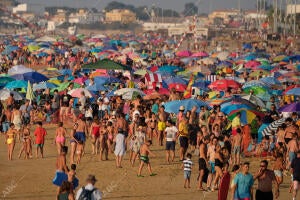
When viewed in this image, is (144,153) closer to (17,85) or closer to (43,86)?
(17,85)

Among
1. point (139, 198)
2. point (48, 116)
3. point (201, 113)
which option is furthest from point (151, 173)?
point (48, 116)

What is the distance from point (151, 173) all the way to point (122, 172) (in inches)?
26.1

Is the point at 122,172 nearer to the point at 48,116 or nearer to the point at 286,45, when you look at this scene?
the point at 48,116

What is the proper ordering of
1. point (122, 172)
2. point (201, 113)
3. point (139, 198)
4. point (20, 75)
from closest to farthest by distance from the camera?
point (139, 198), point (122, 172), point (201, 113), point (20, 75)

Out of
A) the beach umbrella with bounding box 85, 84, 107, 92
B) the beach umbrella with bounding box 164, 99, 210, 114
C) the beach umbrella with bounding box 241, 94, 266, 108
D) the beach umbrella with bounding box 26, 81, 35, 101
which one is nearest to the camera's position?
the beach umbrella with bounding box 164, 99, 210, 114

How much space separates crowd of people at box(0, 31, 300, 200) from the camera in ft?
48.8

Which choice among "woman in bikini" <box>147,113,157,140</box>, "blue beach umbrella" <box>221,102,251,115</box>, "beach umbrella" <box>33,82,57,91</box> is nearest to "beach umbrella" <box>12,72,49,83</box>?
"beach umbrella" <box>33,82,57,91</box>

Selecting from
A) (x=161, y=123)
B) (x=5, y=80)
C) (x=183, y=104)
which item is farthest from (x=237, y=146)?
(x=5, y=80)

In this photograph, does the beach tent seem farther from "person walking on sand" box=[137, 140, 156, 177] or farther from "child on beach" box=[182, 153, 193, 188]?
"child on beach" box=[182, 153, 193, 188]

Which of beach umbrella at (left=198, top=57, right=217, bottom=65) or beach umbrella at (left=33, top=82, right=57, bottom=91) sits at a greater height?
beach umbrella at (left=33, top=82, right=57, bottom=91)

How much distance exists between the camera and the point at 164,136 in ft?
72.3

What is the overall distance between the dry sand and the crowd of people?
0.25 meters

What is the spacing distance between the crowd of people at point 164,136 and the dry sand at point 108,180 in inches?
9.9

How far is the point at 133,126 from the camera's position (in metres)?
20.7
